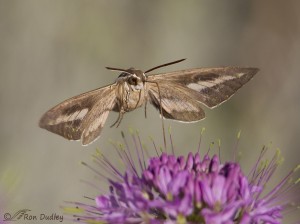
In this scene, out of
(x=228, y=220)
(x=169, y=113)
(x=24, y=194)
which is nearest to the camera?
(x=228, y=220)

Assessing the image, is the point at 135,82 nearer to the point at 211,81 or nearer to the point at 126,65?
the point at 211,81

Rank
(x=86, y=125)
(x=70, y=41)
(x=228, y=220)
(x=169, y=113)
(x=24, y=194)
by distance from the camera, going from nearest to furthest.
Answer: (x=228, y=220), (x=86, y=125), (x=169, y=113), (x=24, y=194), (x=70, y=41)

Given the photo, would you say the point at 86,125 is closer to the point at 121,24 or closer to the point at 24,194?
the point at 24,194

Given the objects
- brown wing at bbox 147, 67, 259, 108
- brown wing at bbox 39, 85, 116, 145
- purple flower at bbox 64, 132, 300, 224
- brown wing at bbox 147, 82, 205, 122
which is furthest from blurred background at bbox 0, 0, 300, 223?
purple flower at bbox 64, 132, 300, 224

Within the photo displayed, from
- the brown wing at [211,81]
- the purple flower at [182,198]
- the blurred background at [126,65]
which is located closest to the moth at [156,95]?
the brown wing at [211,81]

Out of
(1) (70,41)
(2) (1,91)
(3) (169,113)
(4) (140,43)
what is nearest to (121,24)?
(4) (140,43)

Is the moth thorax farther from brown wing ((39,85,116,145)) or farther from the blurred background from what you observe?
the blurred background

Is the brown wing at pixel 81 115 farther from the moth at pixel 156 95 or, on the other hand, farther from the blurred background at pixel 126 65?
the blurred background at pixel 126 65

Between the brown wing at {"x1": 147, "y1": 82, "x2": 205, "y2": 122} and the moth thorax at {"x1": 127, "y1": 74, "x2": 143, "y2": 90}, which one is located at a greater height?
the moth thorax at {"x1": 127, "y1": 74, "x2": 143, "y2": 90}
